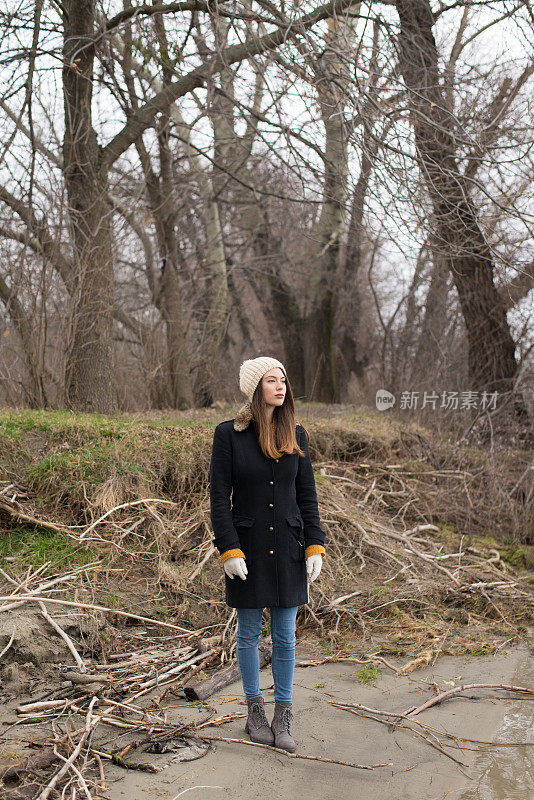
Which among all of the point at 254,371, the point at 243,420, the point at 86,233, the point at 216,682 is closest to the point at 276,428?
the point at 243,420

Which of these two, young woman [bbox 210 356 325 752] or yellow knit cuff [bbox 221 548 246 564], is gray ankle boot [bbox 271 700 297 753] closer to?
young woman [bbox 210 356 325 752]

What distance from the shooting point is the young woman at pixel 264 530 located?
4.00 metres

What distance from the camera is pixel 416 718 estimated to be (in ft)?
14.5

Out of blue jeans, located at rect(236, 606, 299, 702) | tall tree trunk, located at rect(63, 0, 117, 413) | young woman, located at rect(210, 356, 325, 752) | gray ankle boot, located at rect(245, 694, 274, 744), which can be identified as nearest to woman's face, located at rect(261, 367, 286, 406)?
young woman, located at rect(210, 356, 325, 752)

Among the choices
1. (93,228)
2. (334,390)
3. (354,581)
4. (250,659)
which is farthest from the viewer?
(334,390)

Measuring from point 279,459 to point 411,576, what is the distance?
11.0 feet

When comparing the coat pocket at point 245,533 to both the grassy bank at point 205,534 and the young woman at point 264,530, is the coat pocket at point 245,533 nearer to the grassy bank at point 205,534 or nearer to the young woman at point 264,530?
the young woman at point 264,530

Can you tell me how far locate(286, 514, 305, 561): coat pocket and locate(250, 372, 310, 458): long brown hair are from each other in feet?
1.14

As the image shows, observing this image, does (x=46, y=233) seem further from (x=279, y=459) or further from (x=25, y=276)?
(x=279, y=459)

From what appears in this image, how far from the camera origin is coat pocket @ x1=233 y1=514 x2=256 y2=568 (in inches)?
159

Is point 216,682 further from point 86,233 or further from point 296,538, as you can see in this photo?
point 86,233

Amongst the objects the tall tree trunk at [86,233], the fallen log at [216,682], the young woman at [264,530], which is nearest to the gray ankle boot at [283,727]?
the young woman at [264,530]

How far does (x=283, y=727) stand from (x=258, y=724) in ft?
0.44

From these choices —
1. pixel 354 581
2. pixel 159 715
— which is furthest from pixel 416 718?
pixel 354 581
